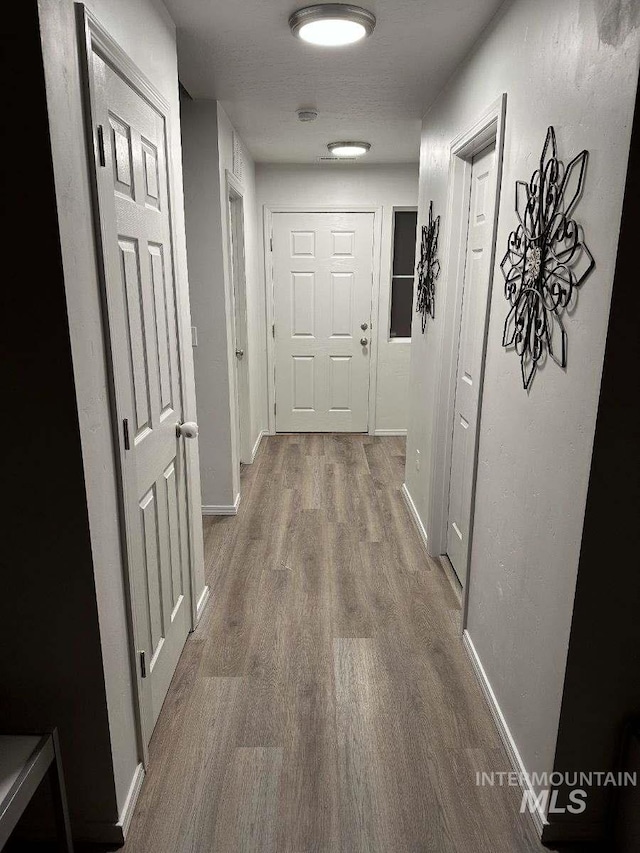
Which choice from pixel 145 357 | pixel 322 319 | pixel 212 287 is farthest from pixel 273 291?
pixel 145 357

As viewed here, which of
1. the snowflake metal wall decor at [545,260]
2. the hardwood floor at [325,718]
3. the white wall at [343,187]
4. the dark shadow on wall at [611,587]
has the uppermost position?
the white wall at [343,187]

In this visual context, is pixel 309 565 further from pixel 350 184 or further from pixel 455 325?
pixel 350 184

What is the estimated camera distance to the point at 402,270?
17.0 ft

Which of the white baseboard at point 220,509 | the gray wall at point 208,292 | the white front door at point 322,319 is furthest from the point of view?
the white front door at point 322,319

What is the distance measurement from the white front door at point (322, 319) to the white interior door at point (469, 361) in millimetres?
2451

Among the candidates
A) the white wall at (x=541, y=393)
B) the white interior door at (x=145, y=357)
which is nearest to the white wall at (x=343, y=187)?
the white wall at (x=541, y=393)

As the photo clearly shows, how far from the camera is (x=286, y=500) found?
12.9ft

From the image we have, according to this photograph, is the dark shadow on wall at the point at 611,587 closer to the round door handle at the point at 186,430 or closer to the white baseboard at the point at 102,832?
the white baseboard at the point at 102,832

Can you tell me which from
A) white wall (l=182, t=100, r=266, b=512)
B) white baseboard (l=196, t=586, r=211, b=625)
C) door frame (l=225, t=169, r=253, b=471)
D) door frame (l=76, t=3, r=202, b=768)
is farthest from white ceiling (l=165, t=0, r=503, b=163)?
white baseboard (l=196, t=586, r=211, b=625)

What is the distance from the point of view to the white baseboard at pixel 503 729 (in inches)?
63.1

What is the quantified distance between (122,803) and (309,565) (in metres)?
1.59

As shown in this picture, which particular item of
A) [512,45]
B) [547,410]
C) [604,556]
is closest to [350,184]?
[512,45]

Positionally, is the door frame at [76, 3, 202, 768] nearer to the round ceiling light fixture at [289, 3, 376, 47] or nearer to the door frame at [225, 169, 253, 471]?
the round ceiling light fixture at [289, 3, 376, 47]

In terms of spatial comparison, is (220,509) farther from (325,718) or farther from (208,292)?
(325,718)
